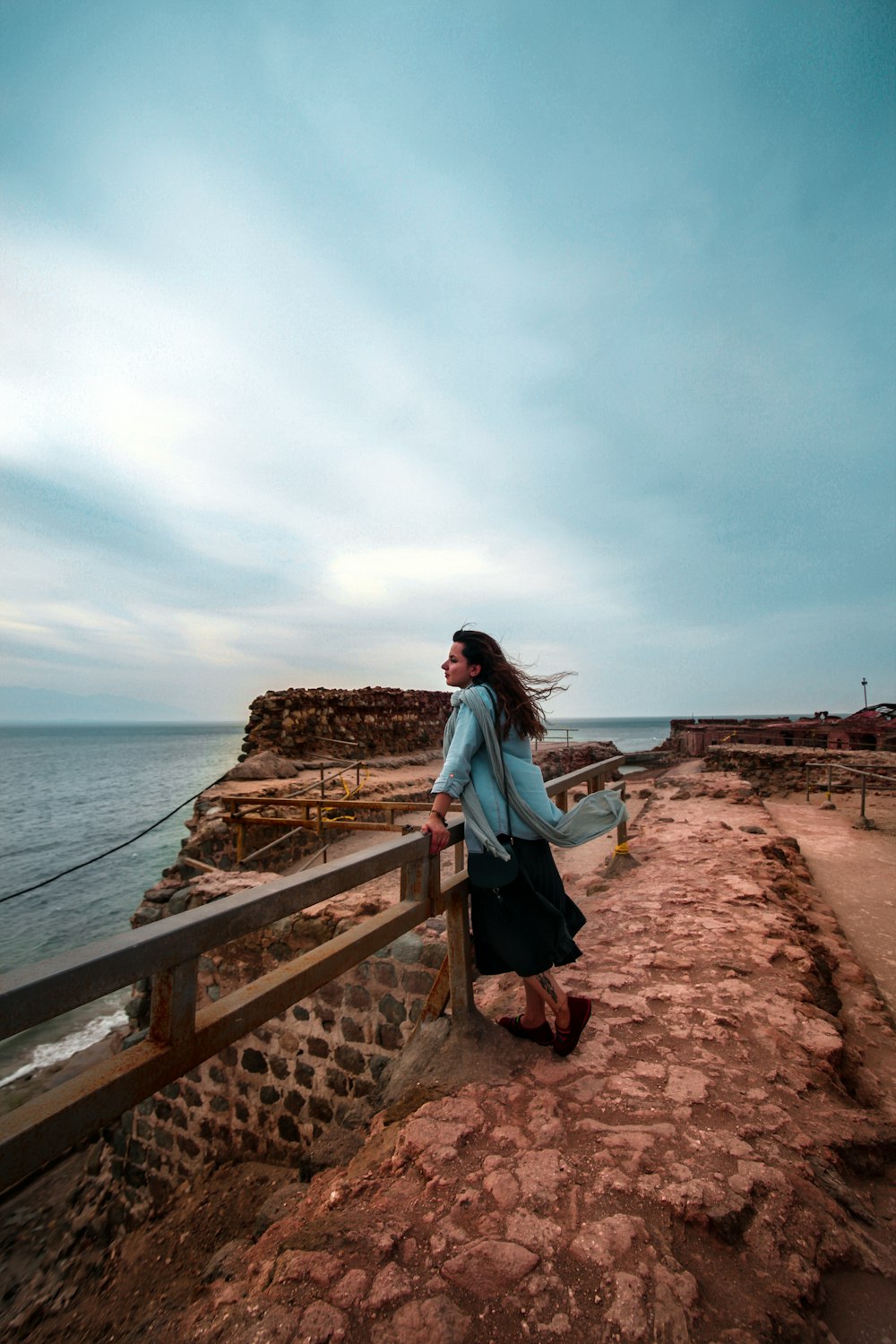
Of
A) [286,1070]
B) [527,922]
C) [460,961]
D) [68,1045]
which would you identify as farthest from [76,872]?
[527,922]

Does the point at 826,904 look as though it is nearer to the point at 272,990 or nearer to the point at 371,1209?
the point at 371,1209

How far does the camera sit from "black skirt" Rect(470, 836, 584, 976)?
253 centimetres

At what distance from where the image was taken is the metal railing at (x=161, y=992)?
1.16 meters

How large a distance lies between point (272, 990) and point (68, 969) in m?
0.76

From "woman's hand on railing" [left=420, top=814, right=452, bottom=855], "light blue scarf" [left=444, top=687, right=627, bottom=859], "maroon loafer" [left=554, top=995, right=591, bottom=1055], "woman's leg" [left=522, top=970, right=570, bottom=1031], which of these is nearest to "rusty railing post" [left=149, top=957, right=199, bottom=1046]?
A: "woman's hand on railing" [left=420, top=814, right=452, bottom=855]

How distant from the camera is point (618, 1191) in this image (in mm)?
1805

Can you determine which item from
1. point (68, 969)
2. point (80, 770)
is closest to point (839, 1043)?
point (68, 969)

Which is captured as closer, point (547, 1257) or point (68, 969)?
point (68, 969)

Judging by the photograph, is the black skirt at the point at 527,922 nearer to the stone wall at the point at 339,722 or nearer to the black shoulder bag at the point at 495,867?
the black shoulder bag at the point at 495,867

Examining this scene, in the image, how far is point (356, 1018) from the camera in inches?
169

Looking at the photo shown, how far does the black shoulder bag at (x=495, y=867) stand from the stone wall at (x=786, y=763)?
551 inches

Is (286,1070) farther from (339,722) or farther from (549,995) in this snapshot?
(339,722)

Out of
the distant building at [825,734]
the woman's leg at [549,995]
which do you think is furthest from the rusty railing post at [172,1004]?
the distant building at [825,734]

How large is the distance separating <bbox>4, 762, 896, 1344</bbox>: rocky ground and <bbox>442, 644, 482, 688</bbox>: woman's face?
1641 millimetres
